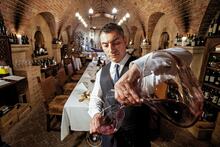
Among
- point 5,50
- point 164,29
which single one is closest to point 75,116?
point 5,50

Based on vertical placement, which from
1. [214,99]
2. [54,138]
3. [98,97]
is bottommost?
[54,138]

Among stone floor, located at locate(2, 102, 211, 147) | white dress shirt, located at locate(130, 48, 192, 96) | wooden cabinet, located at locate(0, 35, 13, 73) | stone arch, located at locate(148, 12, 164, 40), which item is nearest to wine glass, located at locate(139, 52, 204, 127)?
white dress shirt, located at locate(130, 48, 192, 96)

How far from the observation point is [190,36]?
302 cm

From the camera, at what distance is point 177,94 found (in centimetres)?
46

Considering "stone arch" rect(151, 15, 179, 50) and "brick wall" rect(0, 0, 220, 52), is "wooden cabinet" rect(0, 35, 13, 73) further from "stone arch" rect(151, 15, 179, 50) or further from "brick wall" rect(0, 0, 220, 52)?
"stone arch" rect(151, 15, 179, 50)

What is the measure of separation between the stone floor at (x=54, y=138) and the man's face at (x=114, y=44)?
5.57 feet

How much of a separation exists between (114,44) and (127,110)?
57 centimetres

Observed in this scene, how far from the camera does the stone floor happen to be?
2152mm

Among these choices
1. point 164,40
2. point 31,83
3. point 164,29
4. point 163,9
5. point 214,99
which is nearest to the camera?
point 214,99

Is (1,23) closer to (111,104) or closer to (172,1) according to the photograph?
(111,104)

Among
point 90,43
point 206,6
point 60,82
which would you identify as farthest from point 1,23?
point 90,43

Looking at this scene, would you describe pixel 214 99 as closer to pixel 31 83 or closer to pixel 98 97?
pixel 98 97

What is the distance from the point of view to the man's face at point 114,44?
1126mm

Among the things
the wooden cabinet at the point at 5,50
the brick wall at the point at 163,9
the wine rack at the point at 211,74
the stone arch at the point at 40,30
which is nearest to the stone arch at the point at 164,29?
the brick wall at the point at 163,9
